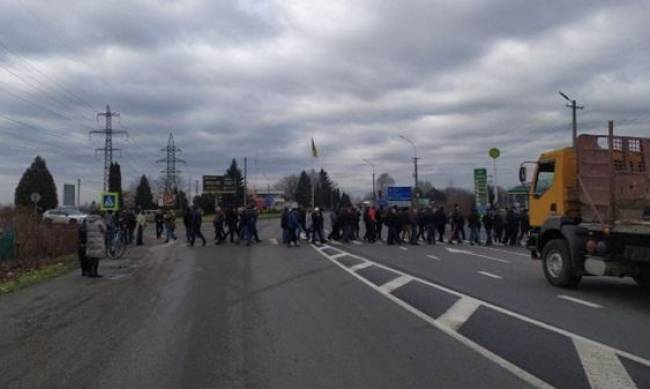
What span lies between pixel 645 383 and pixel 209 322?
578cm

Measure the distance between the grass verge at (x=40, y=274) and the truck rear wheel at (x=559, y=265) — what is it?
11.5m

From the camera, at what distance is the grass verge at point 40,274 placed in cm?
1462

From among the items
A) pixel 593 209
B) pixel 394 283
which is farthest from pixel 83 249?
pixel 593 209

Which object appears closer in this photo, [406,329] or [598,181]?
[406,329]

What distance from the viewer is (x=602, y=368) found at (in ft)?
21.4

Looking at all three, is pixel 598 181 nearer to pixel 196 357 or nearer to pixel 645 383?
pixel 645 383

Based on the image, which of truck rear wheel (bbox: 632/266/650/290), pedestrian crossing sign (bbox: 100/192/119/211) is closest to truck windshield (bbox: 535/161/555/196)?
truck rear wheel (bbox: 632/266/650/290)

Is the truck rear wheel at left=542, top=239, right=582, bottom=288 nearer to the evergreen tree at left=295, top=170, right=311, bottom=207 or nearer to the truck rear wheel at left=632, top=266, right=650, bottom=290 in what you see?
the truck rear wheel at left=632, top=266, right=650, bottom=290

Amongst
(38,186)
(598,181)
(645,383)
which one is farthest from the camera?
(38,186)

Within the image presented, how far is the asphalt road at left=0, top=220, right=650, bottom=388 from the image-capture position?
21.0 feet

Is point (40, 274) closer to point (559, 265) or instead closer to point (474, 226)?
point (559, 265)

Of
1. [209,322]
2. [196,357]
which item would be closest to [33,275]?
[209,322]

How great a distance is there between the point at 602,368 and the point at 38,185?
6781cm

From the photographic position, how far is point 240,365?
6.86 metres
